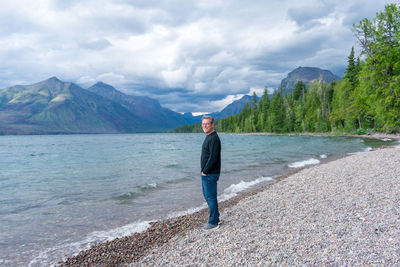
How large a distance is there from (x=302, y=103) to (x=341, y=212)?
115 m

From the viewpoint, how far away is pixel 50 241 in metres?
8.27

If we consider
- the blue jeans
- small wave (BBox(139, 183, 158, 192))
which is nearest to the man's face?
the blue jeans

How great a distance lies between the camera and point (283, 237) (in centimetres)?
582

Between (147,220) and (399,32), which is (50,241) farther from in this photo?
(399,32)

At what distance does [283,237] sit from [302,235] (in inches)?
19.0

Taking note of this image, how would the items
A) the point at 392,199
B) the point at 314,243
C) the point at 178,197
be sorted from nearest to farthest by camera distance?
the point at 314,243 < the point at 392,199 < the point at 178,197

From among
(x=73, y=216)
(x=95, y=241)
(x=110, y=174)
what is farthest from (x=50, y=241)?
(x=110, y=174)

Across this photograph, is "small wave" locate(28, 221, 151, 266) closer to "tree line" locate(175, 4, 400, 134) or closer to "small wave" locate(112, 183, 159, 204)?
"small wave" locate(112, 183, 159, 204)

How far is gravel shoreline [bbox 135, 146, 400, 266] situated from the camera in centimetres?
478

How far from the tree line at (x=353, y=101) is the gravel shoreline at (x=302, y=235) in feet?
67.0

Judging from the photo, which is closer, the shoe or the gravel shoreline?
the gravel shoreline

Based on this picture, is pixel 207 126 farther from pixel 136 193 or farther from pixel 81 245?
pixel 136 193

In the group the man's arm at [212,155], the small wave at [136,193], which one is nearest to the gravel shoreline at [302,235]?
the man's arm at [212,155]

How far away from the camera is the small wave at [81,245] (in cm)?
701
